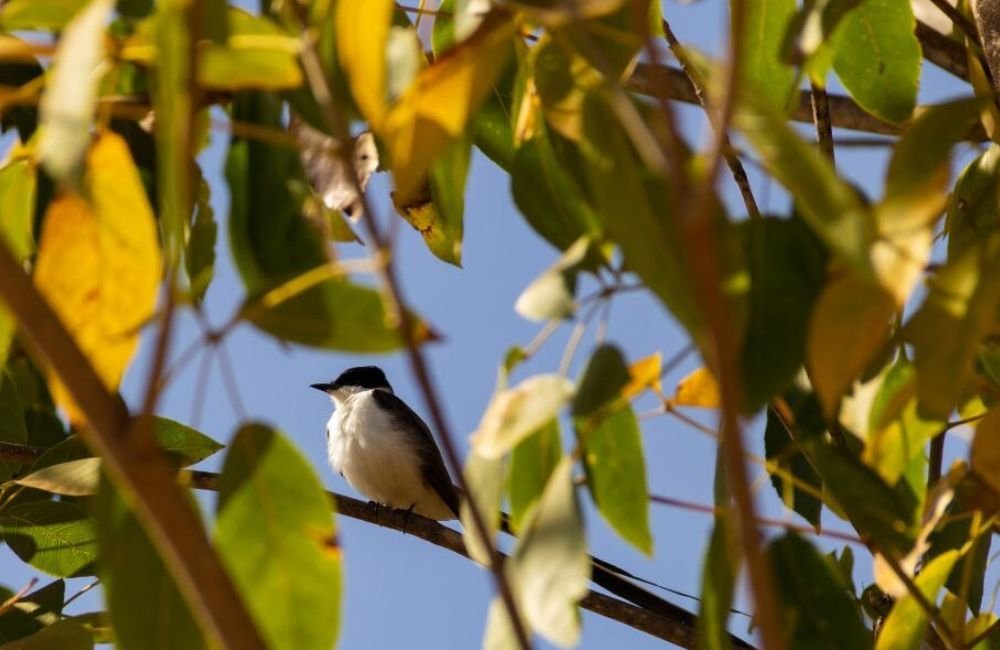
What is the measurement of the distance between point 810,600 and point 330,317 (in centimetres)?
61

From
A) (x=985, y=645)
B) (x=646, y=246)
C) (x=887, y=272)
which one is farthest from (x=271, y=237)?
(x=985, y=645)

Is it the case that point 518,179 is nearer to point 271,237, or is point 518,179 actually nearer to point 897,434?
point 271,237

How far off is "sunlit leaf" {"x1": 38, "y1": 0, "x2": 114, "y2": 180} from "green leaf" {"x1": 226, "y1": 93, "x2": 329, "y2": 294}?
287 mm

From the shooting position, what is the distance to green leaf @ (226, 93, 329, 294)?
1328mm

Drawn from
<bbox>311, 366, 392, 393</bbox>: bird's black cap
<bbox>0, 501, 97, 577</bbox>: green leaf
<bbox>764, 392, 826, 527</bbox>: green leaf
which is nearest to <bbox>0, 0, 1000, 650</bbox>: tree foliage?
<bbox>764, 392, 826, 527</bbox>: green leaf

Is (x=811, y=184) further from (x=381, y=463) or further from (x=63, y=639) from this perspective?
(x=381, y=463)

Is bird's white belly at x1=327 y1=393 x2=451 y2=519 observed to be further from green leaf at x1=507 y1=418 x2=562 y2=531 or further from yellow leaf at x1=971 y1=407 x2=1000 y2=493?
yellow leaf at x1=971 y1=407 x2=1000 y2=493

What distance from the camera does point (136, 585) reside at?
4.48 feet

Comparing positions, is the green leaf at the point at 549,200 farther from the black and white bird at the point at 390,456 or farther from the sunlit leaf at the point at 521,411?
the black and white bird at the point at 390,456

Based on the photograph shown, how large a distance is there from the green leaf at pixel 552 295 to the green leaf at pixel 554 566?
176mm

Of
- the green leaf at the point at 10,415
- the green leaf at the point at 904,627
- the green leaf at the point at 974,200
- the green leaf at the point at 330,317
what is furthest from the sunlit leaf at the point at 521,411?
the green leaf at the point at 10,415

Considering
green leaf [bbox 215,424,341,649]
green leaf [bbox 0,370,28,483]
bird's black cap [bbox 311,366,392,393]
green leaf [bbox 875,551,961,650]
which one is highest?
bird's black cap [bbox 311,366,392,393]

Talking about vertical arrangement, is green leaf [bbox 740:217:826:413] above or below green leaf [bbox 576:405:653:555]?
above

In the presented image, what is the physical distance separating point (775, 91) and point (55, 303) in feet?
3.04
